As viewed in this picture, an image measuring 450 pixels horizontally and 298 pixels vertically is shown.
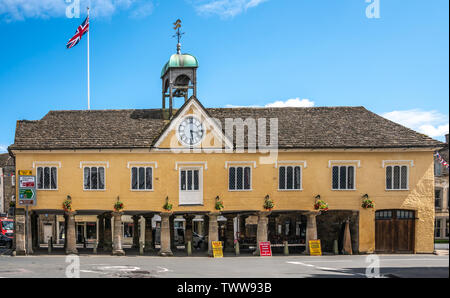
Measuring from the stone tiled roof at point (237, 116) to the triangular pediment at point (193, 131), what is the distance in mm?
1281

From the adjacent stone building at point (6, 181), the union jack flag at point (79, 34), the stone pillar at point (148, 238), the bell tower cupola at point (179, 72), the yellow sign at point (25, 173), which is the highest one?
the union jack flag at point (79, 34)

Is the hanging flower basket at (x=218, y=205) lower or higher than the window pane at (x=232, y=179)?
lower

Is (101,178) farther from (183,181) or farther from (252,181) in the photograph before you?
(252,181)

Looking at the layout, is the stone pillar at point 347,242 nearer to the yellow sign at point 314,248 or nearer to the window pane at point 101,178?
the yellow sign at point 314,248

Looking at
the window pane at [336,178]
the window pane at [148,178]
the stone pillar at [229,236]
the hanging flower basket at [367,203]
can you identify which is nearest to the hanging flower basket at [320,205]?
the window pane at [336,178]

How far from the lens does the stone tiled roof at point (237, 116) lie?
29344 millimetres

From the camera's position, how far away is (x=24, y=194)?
2831 cm

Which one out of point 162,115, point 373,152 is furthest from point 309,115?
point 162,115

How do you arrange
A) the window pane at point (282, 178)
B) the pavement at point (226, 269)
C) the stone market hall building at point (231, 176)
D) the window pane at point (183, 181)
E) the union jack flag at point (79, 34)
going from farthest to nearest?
1. the union jack flag at point (79, 34)
2. the window pane at point (282, 178)
3. the window pane at point (183, 181)
4. the stone market hall building at point (231, 176)
5. the pavement at point (226, 269)

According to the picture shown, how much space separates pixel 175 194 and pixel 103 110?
9233 mm

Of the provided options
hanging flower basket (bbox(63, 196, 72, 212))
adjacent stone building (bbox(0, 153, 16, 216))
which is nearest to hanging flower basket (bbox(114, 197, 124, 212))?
hanging flower basket (bbox(63, 196, 72, 212))

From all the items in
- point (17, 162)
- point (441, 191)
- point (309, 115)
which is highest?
point (309, 115)

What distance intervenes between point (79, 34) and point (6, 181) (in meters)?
28.8
